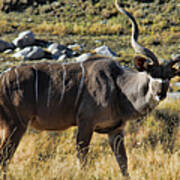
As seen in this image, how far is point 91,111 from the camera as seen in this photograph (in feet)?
15.7

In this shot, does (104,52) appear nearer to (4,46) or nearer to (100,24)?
(4,46)

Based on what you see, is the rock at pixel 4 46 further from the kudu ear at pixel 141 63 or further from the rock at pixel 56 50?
the kudu ear at pixel 141 63

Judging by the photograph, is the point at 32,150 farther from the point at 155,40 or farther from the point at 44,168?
the point at 155,40

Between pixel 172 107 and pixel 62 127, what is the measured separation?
328 centimetres

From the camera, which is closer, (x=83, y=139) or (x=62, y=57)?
(x=83, y=139)

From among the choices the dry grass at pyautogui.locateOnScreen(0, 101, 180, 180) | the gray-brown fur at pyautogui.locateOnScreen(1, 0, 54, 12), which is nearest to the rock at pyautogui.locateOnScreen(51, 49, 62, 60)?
the dry grass at pyautogui.locateOnScreen(0, 101, 180, 180)

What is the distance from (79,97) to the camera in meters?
4.87

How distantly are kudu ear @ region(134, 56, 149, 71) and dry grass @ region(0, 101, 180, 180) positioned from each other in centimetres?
106

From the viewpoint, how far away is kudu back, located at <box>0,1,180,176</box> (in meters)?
4.69

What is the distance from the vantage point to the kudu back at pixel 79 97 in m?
4.69

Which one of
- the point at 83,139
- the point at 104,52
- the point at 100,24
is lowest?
the point at 100,24

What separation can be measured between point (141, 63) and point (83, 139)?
1.20 m

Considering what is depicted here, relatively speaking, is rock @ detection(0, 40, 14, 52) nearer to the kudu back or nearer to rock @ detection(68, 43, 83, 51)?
rock @ detection(68, 43, 83, 51)

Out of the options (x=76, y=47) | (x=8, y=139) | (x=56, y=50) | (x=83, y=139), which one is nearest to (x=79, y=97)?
(x=83, y=139)
